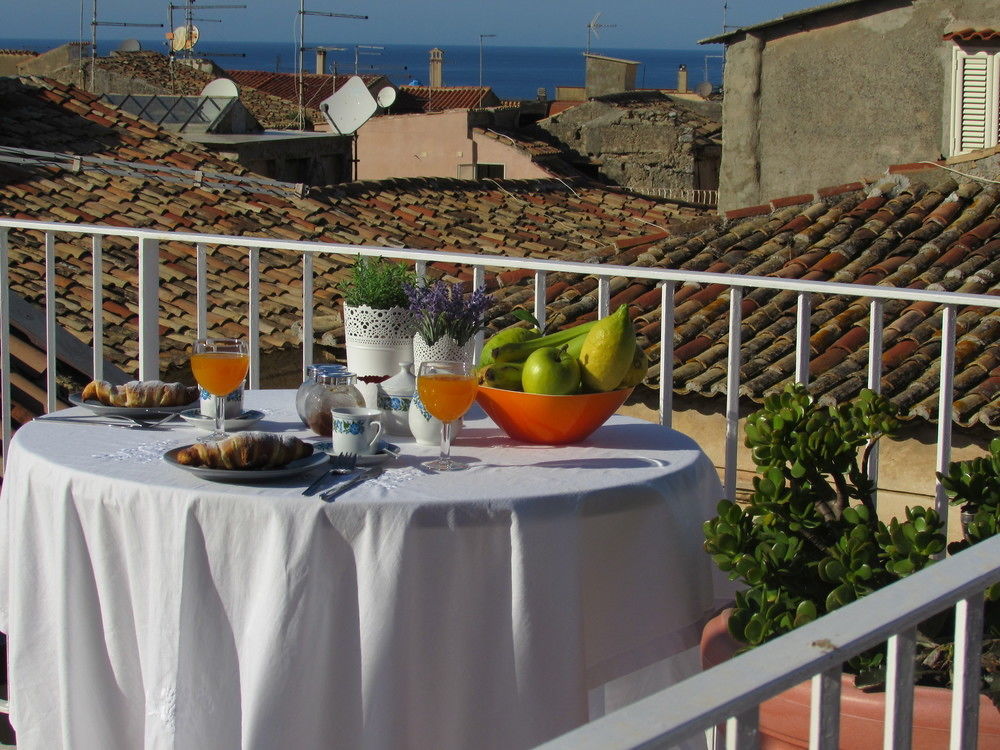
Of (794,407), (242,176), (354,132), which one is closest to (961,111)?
(242,176)

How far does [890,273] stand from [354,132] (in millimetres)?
13341

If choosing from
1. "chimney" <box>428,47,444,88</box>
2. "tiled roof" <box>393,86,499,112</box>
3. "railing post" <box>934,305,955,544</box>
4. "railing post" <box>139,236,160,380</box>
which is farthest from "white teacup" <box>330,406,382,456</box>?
"chimney" <box>428,47,444,88</box>

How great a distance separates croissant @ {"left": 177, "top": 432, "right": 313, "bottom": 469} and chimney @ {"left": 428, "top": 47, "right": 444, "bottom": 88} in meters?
42.0

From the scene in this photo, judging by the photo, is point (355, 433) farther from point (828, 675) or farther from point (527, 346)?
point (828, 675)

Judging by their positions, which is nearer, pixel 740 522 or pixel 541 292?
pixel 740 522

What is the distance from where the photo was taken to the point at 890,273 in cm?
880

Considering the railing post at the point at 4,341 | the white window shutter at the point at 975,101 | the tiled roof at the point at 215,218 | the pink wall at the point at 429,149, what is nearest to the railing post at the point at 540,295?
the railing post at the point at 4,341

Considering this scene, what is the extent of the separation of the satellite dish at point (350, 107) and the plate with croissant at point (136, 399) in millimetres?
17697

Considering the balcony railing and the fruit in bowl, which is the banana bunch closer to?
the fruit in bowl

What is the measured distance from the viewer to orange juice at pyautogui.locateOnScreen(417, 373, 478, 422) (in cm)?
215

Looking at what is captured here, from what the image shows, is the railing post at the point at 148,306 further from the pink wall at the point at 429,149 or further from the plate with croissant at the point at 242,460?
the pink wall at the point at 429,149

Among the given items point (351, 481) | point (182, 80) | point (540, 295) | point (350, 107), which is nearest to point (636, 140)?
point (350, 107)

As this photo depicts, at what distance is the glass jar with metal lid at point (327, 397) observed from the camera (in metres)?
2.39

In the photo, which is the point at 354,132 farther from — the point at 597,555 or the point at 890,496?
the point at 597,555
